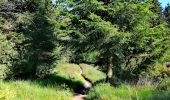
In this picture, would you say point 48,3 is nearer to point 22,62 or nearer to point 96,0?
point 22,62

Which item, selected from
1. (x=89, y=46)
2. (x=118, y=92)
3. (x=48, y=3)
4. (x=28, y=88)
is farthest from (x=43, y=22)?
(x=118, y=92)

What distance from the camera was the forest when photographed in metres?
20.8

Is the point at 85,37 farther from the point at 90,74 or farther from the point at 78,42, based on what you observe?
the point at 90,74

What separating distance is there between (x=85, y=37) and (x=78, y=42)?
0.70m

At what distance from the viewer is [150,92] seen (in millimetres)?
12648

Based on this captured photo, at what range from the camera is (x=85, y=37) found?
72.0ft

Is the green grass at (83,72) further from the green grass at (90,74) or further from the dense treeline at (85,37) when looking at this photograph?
the dense treeline at (85,37)

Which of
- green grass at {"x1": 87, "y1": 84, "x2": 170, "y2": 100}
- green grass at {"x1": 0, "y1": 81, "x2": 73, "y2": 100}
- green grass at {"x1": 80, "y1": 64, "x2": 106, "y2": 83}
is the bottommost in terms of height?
green grass at {"x1": 80, "y1": 64, "x2": 106, "y2": 83}

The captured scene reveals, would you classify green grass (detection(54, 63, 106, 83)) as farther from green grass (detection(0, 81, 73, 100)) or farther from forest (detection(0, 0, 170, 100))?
green grass (detection(0, 81, 73, 100))

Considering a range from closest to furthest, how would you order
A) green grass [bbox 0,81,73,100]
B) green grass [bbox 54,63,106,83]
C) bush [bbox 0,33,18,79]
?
green grass [bbox 0,81,73,100]
bush [bbox 0,33,18,79]
green grass [bbox 54,63,106,83]

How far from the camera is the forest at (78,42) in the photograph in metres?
20.8

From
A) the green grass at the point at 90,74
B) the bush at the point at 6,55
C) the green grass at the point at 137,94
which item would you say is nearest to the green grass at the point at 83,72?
the green grass at the point at 90,74

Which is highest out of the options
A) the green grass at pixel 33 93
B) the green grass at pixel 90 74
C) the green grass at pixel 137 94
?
the green grass at pixel 137 94

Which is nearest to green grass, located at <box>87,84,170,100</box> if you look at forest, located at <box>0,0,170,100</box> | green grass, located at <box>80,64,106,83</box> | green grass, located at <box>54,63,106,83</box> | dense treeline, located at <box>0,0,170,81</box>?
forest, located at <box>0,0,170,100</box>
